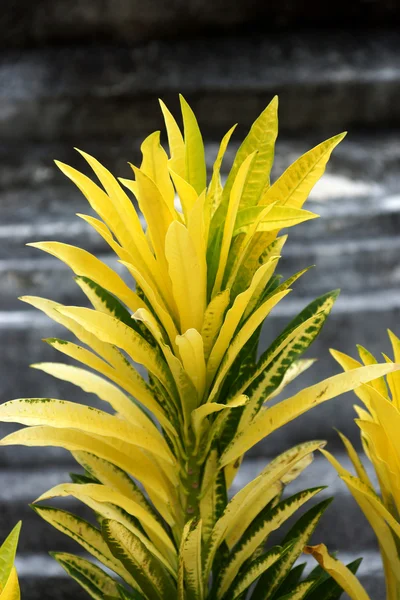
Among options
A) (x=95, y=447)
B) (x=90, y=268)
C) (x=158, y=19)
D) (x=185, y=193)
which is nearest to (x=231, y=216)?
(x=185, y=193)

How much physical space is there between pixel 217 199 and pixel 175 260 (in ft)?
0.38

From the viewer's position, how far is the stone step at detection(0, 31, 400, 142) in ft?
3.95

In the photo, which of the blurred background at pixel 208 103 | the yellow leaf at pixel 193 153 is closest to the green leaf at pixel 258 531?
the yellow leaf at pixel 193 153

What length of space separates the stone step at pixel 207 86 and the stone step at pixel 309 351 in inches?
16.2

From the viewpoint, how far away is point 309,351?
3.52 feet

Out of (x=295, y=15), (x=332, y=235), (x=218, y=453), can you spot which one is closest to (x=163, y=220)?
(x=218, y=453)

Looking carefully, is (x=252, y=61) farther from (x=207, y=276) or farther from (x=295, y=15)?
(x=207, y=276)

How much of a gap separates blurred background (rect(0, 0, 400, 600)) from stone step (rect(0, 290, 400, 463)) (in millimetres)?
14

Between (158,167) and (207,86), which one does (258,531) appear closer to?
(158,167)

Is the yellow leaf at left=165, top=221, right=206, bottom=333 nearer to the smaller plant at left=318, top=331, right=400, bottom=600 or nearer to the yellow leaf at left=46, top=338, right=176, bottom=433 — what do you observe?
the yellow leaf at left=46, top=338, right=176, bottom=433

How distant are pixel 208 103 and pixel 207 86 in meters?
0.03

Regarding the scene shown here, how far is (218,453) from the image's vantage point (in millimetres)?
636

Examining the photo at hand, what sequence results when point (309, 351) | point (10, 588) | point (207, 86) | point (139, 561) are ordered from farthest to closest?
point (207, 86), point (309, 351), point (139, 561), point (10, 588)

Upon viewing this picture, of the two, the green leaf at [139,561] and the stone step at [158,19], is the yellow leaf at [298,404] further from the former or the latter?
the stone step at [158,19]
